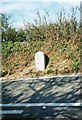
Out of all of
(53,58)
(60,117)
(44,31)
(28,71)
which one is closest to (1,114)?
(60,117)

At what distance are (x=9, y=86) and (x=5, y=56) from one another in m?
3.36

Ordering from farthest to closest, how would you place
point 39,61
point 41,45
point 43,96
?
1. point 41,45
2. point 39,61
3. point 43,96

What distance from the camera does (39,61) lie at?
484 inches

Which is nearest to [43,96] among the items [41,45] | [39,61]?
[39,61]

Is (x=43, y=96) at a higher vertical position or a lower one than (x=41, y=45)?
lower

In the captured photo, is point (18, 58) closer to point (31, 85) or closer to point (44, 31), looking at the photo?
point (44, 31)

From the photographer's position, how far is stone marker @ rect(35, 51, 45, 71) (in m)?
Result: 12.2

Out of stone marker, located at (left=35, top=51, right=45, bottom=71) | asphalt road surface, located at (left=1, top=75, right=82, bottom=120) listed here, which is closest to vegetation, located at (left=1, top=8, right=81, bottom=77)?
stone marker, located at (left=35, top=51, right=45, bottom=71)

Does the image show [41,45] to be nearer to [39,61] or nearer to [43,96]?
[39,61]

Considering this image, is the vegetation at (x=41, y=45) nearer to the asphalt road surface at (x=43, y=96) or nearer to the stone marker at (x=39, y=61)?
the stone marker at (x=39, y=61)

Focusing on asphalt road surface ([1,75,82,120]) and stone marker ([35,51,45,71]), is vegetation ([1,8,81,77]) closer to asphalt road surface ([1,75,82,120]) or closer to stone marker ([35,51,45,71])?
stone marker ([35,51,45,71])

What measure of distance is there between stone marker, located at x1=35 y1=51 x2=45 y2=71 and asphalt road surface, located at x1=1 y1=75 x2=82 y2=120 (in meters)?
1.23

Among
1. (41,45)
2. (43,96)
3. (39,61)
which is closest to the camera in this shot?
(43,96)

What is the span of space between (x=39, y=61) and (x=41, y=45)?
1.31m
